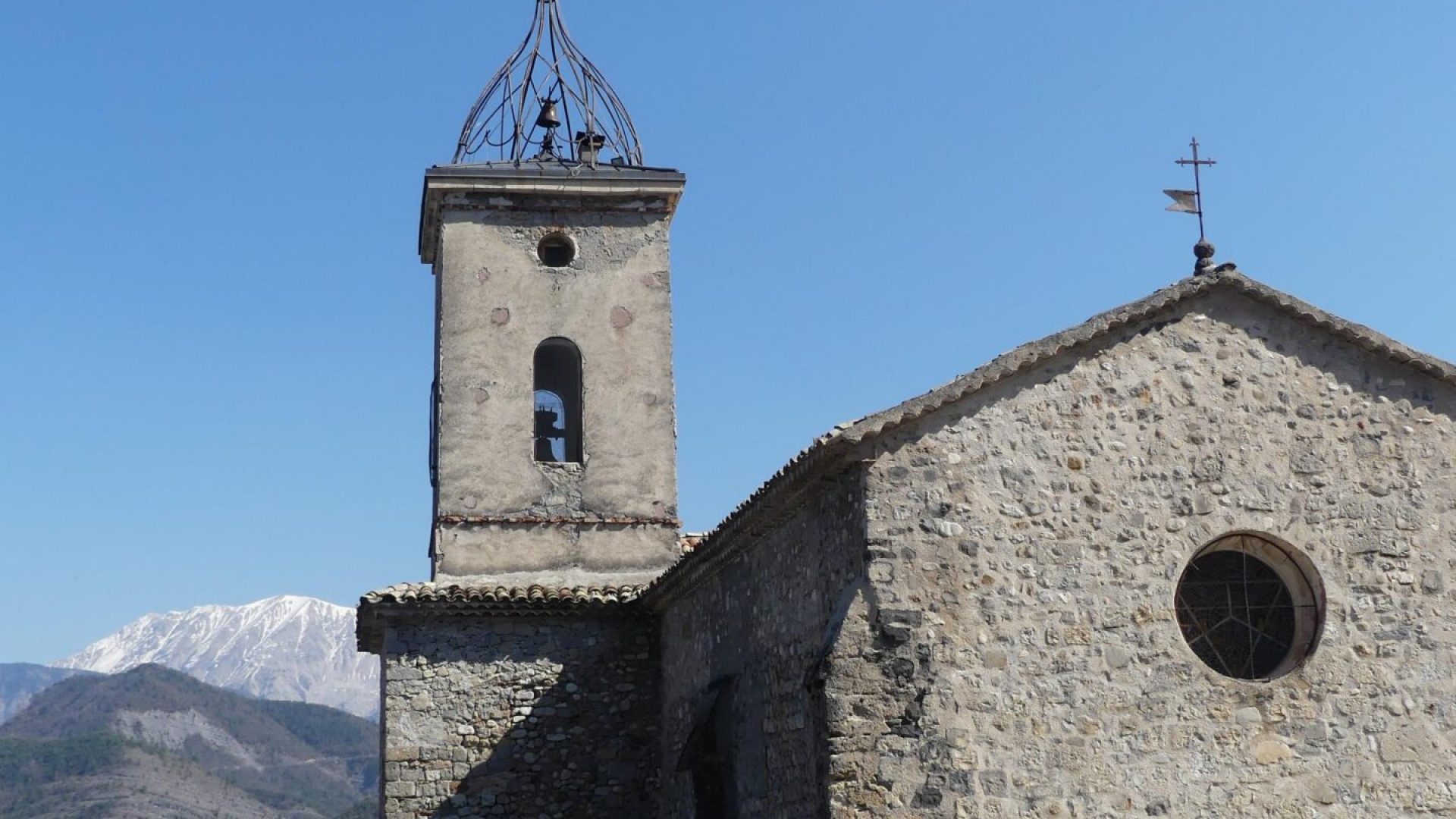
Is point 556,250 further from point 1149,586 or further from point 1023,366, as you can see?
point 1149,586

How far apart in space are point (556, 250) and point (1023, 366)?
8961mm

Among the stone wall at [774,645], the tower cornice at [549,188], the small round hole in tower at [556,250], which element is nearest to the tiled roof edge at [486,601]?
the stone wall at [774,645]

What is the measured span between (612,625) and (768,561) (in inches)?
185

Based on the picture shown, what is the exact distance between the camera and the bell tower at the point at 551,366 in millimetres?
19047

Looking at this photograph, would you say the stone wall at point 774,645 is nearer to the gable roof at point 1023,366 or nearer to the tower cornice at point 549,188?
the gable roof at point 1023,366

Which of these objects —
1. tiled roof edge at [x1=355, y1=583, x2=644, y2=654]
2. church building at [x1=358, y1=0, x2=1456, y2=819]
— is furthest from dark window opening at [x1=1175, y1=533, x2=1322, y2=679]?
tiled roof edge at [x1=355, y1=583, x2=644, y2=654]

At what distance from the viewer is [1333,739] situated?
12195mm

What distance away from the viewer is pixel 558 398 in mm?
20281

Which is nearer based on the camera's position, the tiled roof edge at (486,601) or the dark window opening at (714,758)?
the dark window opening at (714,758)

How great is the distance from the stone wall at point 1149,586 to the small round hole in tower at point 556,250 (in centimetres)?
873

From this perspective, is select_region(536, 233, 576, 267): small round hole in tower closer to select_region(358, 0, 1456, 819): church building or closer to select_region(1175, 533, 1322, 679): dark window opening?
select_region(358, 0, 1456, 819): church building

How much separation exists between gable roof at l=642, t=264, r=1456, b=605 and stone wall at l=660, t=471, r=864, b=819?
0.72 ft

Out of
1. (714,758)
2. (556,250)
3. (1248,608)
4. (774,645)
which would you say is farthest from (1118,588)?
(556,250)

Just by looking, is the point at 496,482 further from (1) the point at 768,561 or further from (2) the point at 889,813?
(2) the point at 889,813
